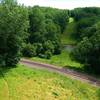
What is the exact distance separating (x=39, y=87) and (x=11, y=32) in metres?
12.8

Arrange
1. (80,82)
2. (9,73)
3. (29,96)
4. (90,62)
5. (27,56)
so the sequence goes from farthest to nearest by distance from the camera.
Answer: (27,56), (90,62), (80,82), (9,73), (29,96)

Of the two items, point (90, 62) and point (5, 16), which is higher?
→ point (5, 16)

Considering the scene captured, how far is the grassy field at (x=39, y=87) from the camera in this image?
5578cm

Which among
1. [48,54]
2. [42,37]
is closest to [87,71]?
[48,54]

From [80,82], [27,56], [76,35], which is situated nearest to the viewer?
[80,82]

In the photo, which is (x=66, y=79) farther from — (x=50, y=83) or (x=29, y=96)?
(x=29, y=96)

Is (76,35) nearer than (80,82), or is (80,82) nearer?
(80,82)

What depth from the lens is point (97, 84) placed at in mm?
66125

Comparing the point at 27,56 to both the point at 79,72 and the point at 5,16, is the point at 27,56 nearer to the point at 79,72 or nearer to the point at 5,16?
the point at 79,72

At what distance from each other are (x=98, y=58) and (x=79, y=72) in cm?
589

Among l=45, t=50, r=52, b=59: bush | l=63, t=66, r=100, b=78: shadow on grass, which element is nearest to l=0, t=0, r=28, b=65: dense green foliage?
l=63, t=66, r=100, b=78: shadow on grass

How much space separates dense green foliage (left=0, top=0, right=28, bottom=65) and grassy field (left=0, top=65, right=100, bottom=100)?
8.83 feet

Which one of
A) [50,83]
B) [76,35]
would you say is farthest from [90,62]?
[76,35]

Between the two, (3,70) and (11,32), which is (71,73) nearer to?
(3,70)
